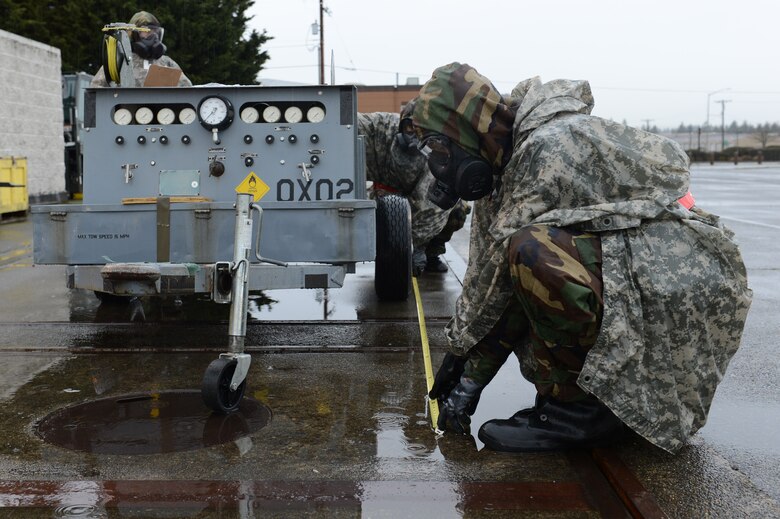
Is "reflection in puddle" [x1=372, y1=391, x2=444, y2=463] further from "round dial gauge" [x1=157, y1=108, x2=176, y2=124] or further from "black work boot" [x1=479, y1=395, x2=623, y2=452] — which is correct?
"round dial gauge" [x1=157, y1=108, x2=176, y2=124]

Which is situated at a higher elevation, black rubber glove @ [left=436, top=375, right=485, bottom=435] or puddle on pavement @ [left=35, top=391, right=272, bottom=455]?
black rubber glove @ [left=436, top=375, right=485, bottom=435]

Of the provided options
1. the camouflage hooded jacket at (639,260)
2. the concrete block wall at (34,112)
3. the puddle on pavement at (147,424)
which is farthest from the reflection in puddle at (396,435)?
the concrete block wall at (34,112)

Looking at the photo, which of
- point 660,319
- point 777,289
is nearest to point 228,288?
point 660,319

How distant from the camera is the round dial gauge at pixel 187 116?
5.42 m

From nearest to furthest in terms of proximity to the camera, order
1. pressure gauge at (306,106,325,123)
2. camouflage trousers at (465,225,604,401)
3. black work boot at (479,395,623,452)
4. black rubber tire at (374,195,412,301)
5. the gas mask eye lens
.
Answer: camouflage trousers at (465,225,604,401) < black work boot at (479,395,623,452) < the gas mask eye lens < pressure gauge at (306,106,325,123) < black rubber tire at (374,195,412,301)

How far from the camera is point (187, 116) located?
542cm

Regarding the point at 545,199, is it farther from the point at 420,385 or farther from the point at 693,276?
the point at 420,385

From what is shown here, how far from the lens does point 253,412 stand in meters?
3.82

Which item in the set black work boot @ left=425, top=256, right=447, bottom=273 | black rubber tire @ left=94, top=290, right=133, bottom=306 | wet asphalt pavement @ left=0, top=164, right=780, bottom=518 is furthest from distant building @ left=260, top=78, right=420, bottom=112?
wet asphalt pavement @ left=0, top=164, right=780, bottom=518

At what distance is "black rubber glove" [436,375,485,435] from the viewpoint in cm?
344

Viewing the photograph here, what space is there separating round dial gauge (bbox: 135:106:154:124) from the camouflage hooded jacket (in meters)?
3.02

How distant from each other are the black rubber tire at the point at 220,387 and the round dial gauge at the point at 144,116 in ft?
7.69

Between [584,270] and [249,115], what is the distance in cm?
305

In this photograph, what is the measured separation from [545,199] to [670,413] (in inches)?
35.5
